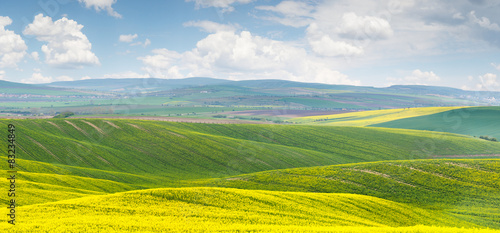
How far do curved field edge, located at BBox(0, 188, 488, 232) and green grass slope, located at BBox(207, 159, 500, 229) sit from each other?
Answer: 1655 centimetres

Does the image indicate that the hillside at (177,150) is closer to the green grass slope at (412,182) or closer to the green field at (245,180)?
the green field at (245,180)

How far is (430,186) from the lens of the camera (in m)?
69.8

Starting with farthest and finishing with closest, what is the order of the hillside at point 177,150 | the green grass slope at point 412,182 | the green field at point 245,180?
the hillside at point 177,150
the green grass slope at point 412,182
the green field at point 245,180

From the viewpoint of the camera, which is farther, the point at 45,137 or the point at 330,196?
the point at 45,137

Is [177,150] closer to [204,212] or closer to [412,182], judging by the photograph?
[412,182]

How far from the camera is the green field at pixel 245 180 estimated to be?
3209 centimetres

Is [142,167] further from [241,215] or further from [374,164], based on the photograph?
[241,215]

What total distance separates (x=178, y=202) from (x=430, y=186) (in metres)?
55.3

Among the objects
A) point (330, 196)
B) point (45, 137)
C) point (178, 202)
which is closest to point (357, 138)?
point (330, 196)

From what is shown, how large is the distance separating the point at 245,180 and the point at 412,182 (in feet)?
114

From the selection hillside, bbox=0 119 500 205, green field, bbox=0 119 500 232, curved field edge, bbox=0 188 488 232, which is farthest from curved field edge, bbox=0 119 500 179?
curved field edge, bbox=0 188 488 232

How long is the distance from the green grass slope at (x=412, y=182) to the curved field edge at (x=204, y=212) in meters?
16.6

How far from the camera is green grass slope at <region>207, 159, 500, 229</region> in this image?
206 feet

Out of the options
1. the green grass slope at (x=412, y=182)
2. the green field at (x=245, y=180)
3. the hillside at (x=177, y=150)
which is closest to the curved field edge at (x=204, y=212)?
the green field at (x=245, y=180)
